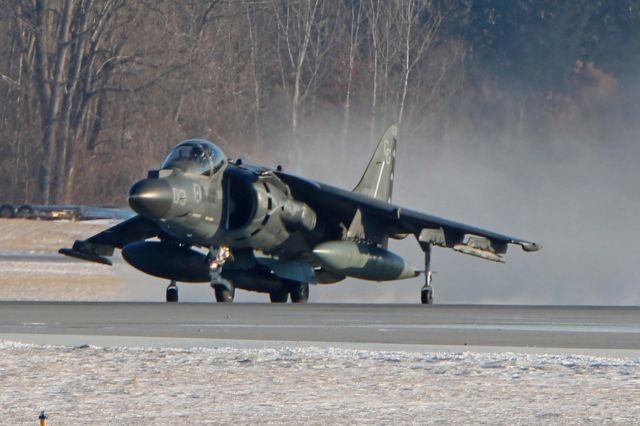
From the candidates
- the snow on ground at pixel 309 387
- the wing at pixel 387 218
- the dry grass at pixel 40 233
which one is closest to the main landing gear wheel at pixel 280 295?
the wing at pixel 387 218

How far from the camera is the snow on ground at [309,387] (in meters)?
9.05

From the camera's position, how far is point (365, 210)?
2364cm

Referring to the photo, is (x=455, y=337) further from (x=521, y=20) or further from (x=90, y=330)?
(x=521, y=20)

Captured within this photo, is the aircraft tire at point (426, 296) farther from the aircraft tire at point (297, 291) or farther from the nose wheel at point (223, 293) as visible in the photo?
the nose wheel at point (223, 293)

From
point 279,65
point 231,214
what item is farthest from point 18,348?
point 279,65

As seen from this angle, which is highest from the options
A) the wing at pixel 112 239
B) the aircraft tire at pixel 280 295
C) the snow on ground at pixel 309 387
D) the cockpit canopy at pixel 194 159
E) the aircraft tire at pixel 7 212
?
the aircraft tire at pixel 7 212

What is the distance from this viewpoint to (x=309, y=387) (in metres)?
10.2

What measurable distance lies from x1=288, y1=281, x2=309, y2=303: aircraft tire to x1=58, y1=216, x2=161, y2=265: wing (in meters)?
2.66

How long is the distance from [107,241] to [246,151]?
31704 millimetres

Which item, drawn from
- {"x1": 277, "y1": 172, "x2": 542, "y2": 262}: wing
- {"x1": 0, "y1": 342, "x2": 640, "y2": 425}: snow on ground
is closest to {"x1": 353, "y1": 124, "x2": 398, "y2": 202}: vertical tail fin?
{"x1": 277, "y1": 172, "x2": 542, "y2": 262}: wing

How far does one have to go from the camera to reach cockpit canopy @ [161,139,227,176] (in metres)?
21.1

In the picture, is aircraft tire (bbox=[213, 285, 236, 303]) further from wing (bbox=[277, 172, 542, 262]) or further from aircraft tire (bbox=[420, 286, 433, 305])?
aircraft tire (bbox=[420, 286, 433, 305])

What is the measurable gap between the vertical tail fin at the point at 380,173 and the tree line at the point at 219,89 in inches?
1008

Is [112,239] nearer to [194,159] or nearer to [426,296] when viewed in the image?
[194,159]
